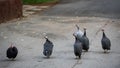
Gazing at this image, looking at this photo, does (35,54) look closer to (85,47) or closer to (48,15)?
(85,47)

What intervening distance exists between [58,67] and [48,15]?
12630 millimetres

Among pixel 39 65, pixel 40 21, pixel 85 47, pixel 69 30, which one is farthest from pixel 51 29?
pixel 39 65

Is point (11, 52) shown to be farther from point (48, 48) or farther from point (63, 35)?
point (63, 35)

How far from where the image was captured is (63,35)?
19.0 m

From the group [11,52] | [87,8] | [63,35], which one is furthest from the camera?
[87,8]

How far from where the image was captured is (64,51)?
51.6 feet

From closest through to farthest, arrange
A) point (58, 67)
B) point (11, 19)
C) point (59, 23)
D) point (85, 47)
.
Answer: point (58, 67) < point (85, 47) < point (59, 23) < point (11, 19)

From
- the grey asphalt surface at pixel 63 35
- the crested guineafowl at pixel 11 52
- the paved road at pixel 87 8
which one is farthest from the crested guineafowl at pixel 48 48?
the paved road at pixel 87 8

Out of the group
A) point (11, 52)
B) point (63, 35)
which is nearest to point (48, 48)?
point (11, 52)

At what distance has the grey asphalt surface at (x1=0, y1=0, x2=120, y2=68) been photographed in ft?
45.9

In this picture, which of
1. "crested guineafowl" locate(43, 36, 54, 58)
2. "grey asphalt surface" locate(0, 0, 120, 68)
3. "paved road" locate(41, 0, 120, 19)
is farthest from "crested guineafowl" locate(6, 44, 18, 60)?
"paved road" locate(41, 0, 120, 19)

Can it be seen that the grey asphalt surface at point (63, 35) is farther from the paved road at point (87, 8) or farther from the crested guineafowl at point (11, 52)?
the crested guineafowl at point (11, 52)

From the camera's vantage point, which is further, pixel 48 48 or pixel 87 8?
pixel 87 8

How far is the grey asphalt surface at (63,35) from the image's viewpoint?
551 inches
